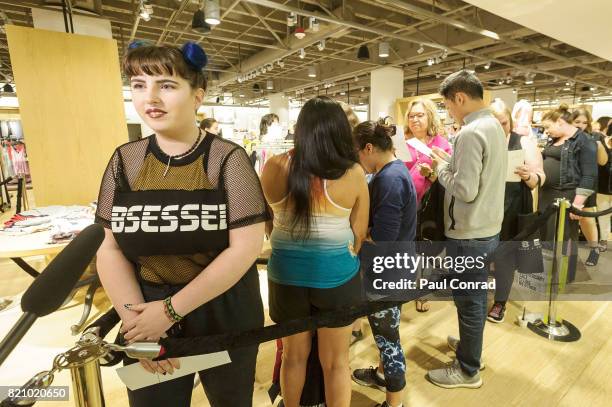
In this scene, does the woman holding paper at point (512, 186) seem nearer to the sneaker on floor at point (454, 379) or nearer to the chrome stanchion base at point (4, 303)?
the sneaker on floor at point (454, 379)

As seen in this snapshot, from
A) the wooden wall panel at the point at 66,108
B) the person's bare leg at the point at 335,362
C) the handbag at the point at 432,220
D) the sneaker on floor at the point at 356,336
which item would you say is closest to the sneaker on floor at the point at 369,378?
the sneaker on floor at the point at 356,336

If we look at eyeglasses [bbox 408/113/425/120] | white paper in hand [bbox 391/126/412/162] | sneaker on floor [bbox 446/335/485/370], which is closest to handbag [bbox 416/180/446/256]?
white paper in hand [bbox 391/126/412/162]

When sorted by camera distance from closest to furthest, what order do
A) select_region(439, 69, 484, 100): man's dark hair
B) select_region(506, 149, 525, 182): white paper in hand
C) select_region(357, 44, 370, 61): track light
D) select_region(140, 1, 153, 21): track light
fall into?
1. select_region(439, 69, 484, 100): man's dark hair
2. select_region(506, 149, 525, 182): white paper in hand
3. select_region(140, 1, 153, 21): track light
4. select_region(357, 44, 370, 61): track light

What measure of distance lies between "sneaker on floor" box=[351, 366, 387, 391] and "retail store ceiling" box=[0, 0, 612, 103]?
361cm

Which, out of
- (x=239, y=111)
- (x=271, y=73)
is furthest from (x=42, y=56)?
(x=239, y=111)

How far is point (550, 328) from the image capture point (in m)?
2.58

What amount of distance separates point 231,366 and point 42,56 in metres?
3.50

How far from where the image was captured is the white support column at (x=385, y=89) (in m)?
9.73

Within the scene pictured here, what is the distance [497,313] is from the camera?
9.12ft

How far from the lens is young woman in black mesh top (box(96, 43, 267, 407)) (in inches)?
36.5

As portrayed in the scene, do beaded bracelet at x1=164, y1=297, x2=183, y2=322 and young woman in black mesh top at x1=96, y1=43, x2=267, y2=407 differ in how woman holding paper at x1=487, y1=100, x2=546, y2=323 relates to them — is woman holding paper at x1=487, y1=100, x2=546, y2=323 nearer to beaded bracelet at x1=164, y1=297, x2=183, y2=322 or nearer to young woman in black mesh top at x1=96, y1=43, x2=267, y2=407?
young woman in black mesh top at x1=96, y1=43, x2=267, y2=407

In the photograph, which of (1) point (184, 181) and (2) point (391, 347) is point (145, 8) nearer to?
(1) point (184, 181)

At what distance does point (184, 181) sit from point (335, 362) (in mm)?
1005

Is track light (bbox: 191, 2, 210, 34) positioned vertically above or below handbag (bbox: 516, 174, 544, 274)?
above
